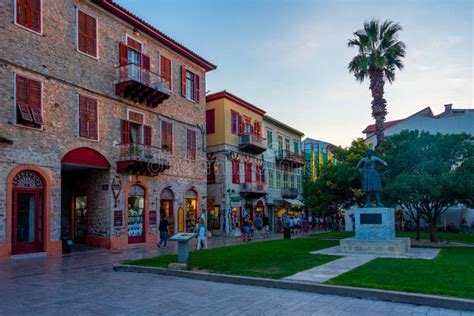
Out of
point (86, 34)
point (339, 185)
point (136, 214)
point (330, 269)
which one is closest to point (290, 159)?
point (339, 185)

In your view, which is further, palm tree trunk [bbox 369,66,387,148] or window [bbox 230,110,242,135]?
window [bbox 230,110,242,135]

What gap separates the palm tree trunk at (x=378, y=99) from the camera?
27.5 m

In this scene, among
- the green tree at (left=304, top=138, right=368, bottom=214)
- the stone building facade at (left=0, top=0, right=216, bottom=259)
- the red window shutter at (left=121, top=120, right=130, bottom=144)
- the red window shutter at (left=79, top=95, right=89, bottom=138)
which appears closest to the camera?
the stone building facade at (left=0, top=0, right=216, bottom=259)

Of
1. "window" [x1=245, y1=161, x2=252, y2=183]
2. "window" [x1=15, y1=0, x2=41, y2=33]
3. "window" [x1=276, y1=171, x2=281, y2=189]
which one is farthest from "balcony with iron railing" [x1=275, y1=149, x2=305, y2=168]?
"window" [x1=15, y1=0, x2=41, y2=33]

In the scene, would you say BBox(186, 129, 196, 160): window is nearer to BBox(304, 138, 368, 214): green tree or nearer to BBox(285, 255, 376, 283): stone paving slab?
BBox(304, 138, 368, 214): green tree

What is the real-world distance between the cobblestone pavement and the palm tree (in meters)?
20.8

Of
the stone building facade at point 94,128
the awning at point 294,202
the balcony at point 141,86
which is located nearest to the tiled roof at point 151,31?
the stone building facade at point 94,128

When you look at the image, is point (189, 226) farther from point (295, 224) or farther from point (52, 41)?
point (52, 41)

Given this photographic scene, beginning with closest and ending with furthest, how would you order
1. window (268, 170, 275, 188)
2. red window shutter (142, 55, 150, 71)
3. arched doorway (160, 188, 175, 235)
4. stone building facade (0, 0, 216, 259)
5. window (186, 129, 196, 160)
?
stone building facade (0, 0, 216, 259) → red window shutter (142, 55, 150, 71) → arched doorway (160, 188, 175, 235) → window (186, 129, 196, 160) → window (268, 170, 275, 188)

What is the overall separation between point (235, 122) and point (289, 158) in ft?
33.0

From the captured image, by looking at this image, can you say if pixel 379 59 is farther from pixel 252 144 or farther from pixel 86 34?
pixel 86 34

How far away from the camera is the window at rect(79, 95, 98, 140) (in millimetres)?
19016

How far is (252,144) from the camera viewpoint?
3403 centimetres

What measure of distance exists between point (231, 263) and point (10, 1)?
Result: 1265 cm
